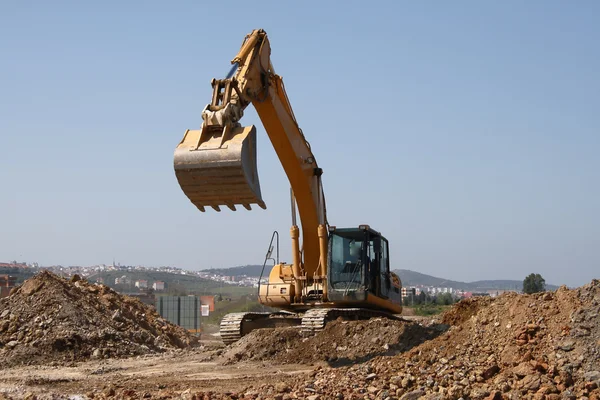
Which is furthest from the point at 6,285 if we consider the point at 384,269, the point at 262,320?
the point at 384,269

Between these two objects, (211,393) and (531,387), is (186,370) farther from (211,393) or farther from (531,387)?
(531,387)

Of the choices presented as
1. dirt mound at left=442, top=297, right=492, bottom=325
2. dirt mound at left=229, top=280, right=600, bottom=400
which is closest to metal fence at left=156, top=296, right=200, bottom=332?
dirt mound at left=442, top=297, right=492, bottom=325

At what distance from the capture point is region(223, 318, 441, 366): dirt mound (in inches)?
578

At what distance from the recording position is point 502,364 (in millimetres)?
10539

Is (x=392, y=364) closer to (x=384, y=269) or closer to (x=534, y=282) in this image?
(x=384, y=269)

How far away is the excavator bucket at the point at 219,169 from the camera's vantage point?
41.3ft

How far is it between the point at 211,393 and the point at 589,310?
4851 mm

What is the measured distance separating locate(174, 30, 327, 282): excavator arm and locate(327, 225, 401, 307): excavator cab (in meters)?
0.27

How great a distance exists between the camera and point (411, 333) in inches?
590

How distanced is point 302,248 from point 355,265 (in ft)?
3.83

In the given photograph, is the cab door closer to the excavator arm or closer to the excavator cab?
the excavator cab

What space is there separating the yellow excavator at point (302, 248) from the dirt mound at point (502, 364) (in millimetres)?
4366

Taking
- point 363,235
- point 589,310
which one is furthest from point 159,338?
point 589,310

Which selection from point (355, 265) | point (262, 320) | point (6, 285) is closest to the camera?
point (355, 265)
